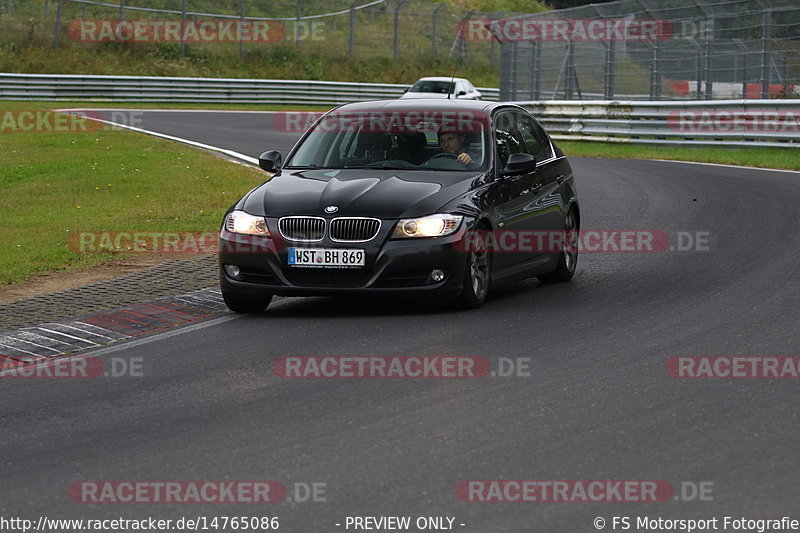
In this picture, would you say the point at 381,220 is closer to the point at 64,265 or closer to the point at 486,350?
the point at 486,350

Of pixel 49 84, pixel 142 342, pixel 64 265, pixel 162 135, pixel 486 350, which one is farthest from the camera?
pixel 49 84

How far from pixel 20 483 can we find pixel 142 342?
3446 mm

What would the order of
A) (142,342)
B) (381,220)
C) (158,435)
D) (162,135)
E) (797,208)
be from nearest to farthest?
(158,435) → (142,342) → (381,220) → (797,208) → (162,135)

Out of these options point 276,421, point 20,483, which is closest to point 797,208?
point 276,421

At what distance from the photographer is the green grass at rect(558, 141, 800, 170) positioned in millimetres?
24172

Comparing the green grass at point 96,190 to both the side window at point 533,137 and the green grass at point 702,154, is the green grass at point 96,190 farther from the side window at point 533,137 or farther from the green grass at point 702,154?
the green grass at point 702,154

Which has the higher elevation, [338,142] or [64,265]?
[338,142]

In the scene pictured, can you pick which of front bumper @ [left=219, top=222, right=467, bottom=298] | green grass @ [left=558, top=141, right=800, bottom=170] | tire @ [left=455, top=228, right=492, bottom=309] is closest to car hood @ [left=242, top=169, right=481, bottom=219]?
front bumper @ [left=219, top=222, right=467, bottom=298]

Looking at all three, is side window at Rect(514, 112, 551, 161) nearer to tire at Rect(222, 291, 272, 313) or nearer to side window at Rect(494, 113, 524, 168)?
side window at Rect(494, 113, 524, 168)

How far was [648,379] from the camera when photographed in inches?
300

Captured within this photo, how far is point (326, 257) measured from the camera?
32.1 ft

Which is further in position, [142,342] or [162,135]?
[162,135]

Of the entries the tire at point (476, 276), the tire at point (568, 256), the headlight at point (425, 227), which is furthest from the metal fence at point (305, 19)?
the headlight at point (425, 227)

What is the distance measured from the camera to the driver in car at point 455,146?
35.8ft
